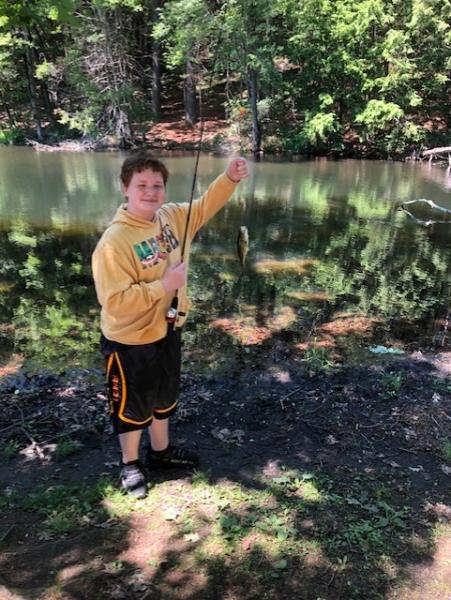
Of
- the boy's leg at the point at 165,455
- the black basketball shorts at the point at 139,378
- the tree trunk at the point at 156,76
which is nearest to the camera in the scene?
the black basketball shorts at the point at 139,378

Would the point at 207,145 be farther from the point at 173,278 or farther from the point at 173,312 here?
the point at 173,278

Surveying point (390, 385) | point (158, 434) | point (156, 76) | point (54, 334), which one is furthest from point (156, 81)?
point (158, 434)

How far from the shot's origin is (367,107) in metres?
26.6

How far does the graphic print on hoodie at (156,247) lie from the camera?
2.75 meters

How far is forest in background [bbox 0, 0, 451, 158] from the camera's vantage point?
1017 inches

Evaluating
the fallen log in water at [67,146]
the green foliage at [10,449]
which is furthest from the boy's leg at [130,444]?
the fallen log in water at [67,146]

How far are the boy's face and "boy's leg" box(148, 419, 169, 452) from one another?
128cm

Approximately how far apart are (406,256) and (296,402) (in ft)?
23.0

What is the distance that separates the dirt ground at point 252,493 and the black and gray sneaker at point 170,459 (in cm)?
6

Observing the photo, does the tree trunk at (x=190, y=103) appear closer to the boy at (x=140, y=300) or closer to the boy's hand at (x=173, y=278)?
the boy at (x=140, y=300)

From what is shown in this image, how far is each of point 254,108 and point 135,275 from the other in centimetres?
2692

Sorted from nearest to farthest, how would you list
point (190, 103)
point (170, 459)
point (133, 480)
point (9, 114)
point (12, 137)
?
point (133, 480) < point (170, 459) < point (12, 137) < point (190, 103) < point (9, 114)

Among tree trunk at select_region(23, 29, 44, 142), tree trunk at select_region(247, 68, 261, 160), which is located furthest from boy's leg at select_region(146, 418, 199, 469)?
tree trunk at select_region(23, 29, 44, 142)

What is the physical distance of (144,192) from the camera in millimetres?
2736
